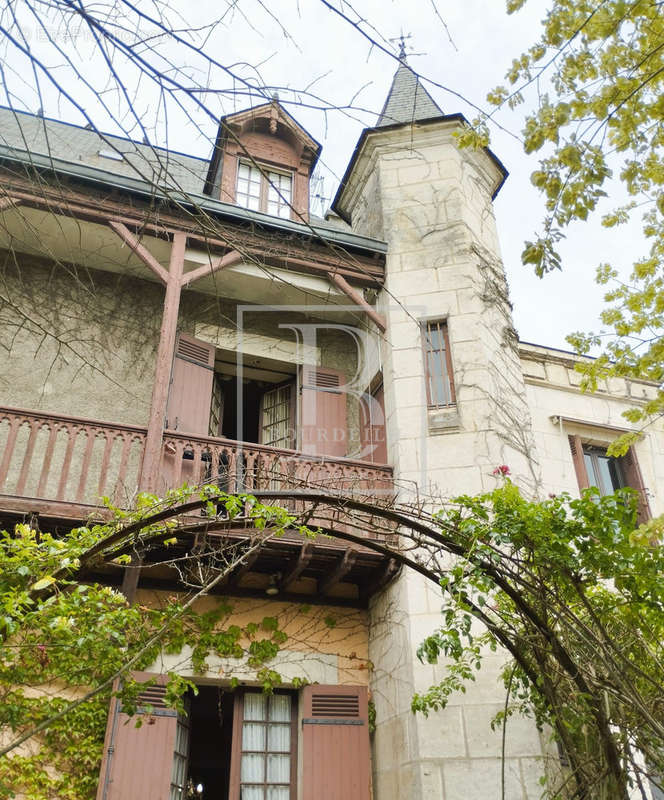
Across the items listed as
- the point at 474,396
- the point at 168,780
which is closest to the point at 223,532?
the point at 168,780

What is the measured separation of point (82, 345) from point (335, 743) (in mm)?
4887

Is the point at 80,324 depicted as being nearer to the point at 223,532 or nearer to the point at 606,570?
the point at 223,532

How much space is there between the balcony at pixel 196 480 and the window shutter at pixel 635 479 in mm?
3295

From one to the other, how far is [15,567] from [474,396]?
491 cm

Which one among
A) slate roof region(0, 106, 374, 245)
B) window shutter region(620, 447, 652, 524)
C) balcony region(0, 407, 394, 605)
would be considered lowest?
balcony region(0, 407, 394, 605)

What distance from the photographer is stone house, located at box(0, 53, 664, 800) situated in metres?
5.93

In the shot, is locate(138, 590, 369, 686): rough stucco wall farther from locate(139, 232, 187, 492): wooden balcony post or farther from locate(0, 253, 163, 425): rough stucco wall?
locate(0, 253, 163, 425): rough stucco wall

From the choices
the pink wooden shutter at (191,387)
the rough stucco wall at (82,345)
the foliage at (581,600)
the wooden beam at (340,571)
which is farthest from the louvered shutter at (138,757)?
the rough stucco wall at (82,345)

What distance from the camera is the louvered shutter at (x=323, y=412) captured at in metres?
8.01

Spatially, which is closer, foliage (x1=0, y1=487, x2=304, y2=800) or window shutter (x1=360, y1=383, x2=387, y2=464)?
foliage (x1=0, y1=487, x2=304, y2=800)

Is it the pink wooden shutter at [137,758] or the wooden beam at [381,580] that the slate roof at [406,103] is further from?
the pink wooden shutter at [137,758]

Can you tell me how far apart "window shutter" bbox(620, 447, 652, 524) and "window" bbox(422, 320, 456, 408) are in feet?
8.27

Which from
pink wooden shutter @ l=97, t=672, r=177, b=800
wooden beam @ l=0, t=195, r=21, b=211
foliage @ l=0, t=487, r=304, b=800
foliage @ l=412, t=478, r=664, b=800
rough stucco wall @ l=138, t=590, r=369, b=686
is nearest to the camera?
wooden beam @ l=0, t=195, r=21, b=211

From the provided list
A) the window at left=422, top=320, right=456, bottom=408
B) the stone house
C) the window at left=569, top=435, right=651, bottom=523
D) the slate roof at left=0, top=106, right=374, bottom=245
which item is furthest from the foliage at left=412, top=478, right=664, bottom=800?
the window at left=569, top=435, right=651, bottom=523
